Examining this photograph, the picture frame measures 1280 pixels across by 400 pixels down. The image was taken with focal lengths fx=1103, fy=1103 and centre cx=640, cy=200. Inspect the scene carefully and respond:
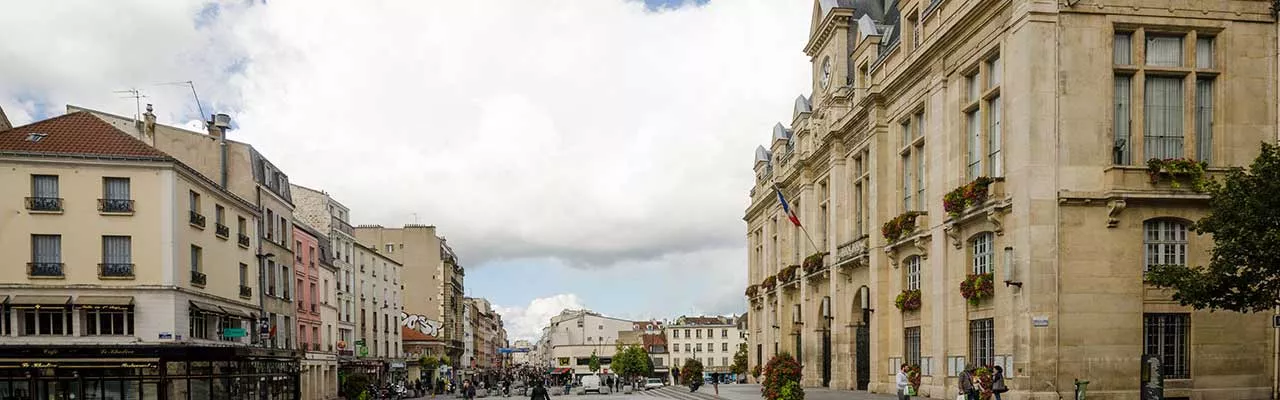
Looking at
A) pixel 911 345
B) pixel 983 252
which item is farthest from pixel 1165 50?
pixel 911 345

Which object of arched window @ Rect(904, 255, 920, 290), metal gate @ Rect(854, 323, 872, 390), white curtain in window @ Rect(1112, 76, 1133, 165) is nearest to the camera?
white curtain in window @ Rect(1112, 76, 1133, 165)

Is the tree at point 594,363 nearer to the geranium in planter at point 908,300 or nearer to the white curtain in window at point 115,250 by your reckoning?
the geranium in planter at point 908,300

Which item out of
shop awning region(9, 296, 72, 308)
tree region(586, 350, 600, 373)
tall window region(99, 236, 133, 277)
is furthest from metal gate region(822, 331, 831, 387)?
tree region(586, 350, 600, 373)

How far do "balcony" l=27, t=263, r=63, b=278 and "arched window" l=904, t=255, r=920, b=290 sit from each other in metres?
28.7

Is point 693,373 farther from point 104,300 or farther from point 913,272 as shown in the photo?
point 104,300

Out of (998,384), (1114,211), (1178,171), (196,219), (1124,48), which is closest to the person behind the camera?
(1178,171)

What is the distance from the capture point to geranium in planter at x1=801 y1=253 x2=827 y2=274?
173 ft

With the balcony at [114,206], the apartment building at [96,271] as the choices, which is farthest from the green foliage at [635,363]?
the balcony at [114,206]

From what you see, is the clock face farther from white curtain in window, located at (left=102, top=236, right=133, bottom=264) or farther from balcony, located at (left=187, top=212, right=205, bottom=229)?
white curtain in window, located at (left=102, top=236, right=133, bottom=264)

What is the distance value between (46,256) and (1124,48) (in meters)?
33.2

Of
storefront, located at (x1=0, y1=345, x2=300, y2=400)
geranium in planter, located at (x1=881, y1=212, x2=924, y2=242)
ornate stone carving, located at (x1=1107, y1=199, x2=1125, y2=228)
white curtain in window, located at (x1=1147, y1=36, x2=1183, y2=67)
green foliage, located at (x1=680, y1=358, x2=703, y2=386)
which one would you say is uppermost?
white curtain in window, located at (x1=1147, y1=36, x2=1183, y2=67)

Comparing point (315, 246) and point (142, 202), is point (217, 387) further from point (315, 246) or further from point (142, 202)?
A: point (315, 246)

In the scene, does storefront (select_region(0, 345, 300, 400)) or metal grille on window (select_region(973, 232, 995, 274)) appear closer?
metal grille on window (select_region(973, 232, 995, 274))

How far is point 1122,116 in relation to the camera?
1117 inches
